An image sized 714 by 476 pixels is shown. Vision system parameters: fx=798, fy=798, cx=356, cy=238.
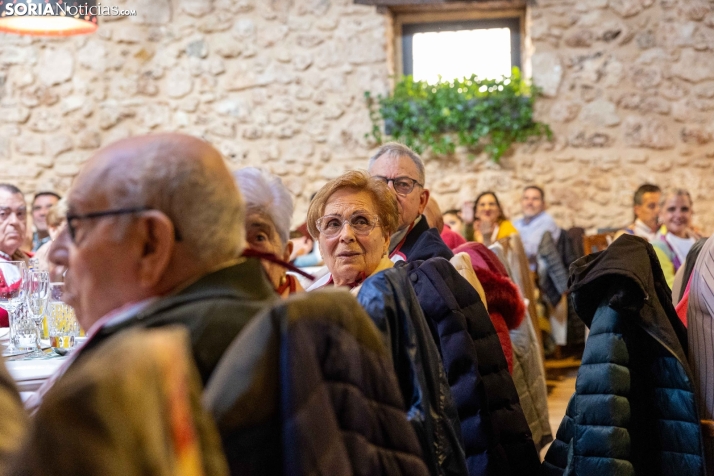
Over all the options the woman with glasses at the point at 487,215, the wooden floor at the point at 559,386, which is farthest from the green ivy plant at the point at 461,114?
the wooden floor at the point at 559,386

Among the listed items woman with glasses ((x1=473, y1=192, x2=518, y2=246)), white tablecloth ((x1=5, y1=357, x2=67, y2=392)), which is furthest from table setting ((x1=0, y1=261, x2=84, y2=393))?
woman with glasses ((x1=473, y1=192, x2=518, y2=246))

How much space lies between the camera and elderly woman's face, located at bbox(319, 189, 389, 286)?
2486 millimetres

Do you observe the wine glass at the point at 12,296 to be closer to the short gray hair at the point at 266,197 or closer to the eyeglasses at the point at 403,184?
the short gray hair at the point at 266,197

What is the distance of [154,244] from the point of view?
3.58 ft

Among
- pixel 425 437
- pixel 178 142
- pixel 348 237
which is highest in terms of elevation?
pixel 178 142

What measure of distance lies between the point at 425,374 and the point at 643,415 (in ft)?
2.70

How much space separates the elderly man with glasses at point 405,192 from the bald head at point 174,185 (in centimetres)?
178

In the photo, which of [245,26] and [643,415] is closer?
[643,415]

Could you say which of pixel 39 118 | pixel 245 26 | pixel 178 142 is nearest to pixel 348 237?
pixel 178 142

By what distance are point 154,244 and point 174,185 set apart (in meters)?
0.09

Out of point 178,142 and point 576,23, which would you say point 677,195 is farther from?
point 178,142

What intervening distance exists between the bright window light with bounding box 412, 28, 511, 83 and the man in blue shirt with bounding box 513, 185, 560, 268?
124 cm

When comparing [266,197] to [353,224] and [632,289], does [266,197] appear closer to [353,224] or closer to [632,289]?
[353,224]

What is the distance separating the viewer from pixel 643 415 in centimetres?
212
